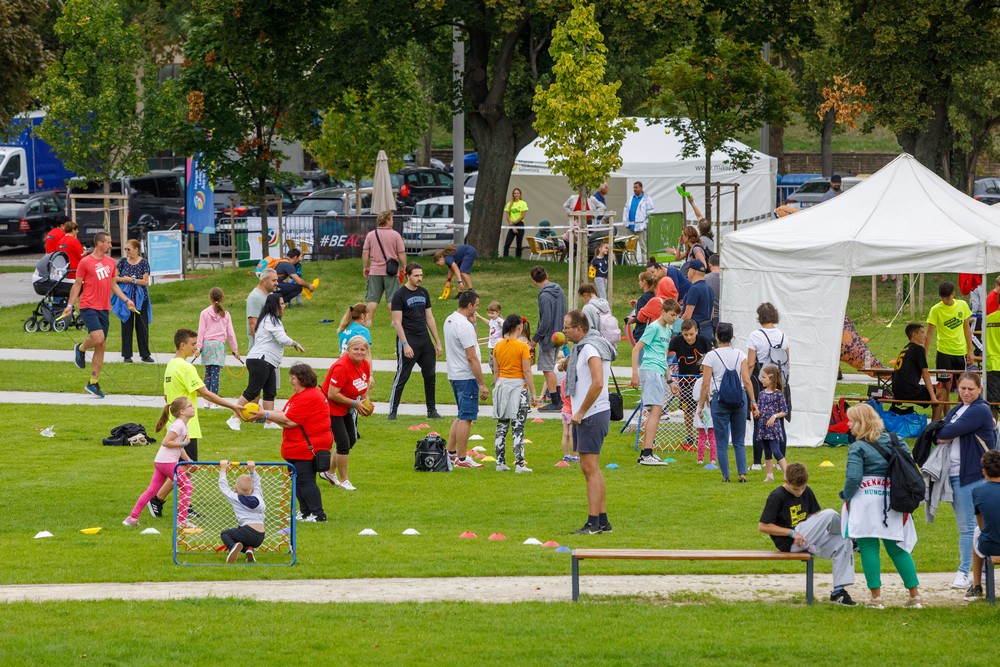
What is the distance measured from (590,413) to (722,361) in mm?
2833

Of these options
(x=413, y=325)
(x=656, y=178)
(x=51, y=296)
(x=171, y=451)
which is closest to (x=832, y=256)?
(x=413, y=325)

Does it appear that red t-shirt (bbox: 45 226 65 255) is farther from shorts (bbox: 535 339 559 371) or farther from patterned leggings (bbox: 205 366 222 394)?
shorts (bbox: 535 339 559 371)

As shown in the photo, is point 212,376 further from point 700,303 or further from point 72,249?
point 72,249

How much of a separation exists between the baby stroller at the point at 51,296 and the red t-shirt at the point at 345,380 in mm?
12857

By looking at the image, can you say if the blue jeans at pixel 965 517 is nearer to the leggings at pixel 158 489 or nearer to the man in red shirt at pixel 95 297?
the leggings at pixel 158 489

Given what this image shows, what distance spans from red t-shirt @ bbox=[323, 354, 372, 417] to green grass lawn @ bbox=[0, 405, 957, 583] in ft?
2.87

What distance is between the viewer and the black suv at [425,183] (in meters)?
48.3

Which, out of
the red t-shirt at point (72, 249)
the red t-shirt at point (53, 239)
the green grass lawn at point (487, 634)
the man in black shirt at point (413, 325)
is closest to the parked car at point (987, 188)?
the red t-shirt at point (53, 239)

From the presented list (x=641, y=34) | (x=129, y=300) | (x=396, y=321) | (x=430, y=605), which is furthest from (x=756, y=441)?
(x=641, y=34)

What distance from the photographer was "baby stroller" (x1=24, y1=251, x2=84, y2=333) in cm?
2444

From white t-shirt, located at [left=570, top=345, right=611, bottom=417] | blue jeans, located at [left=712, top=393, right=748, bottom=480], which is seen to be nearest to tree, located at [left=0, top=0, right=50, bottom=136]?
white t-shirt, located at [left=570, top=345, right=611, bottom=417]

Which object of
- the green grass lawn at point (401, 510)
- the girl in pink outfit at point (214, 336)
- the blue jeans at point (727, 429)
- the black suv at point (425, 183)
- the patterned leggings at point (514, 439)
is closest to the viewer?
the green grass lawn at point (401, 510)

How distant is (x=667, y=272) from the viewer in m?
20.2

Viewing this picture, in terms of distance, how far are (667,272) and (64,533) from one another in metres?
10.9
